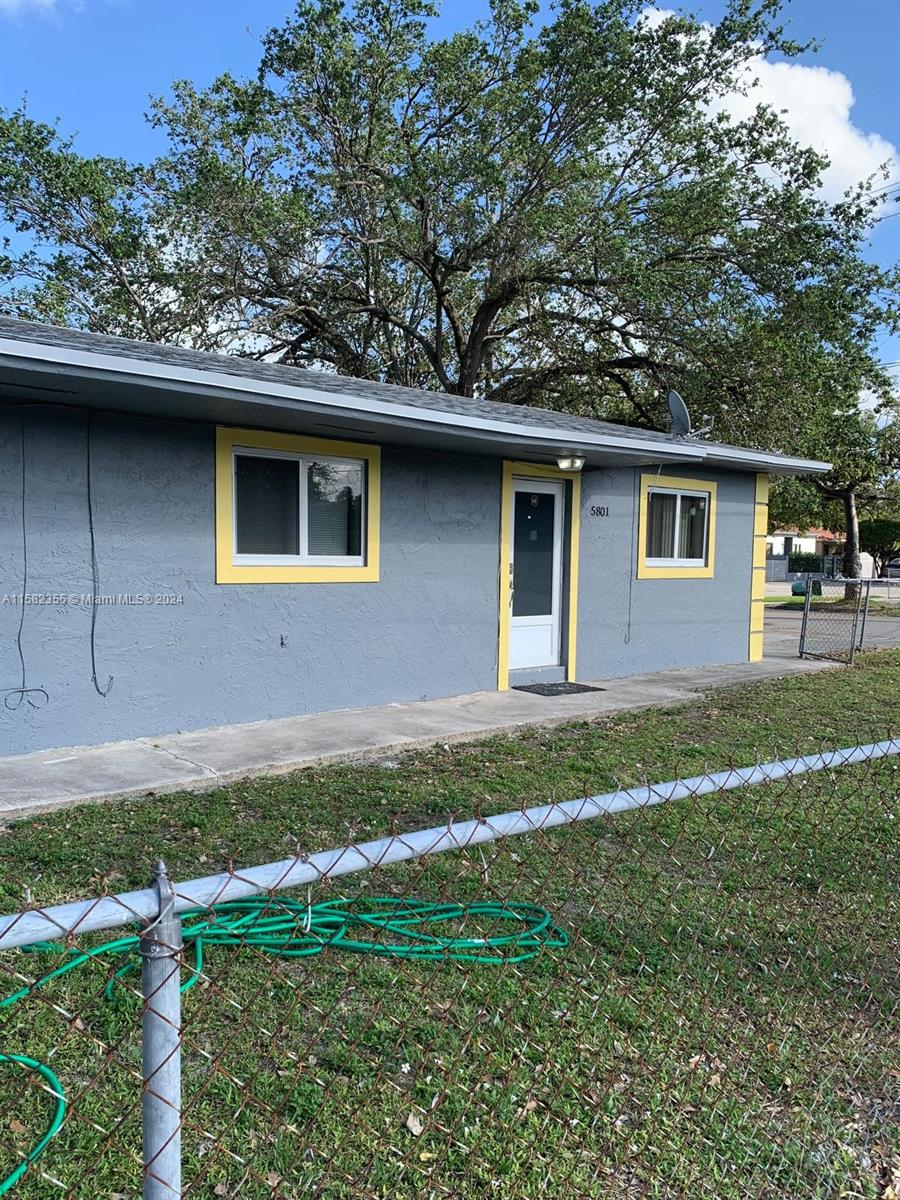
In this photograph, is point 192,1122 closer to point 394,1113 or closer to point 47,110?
point 394,1113

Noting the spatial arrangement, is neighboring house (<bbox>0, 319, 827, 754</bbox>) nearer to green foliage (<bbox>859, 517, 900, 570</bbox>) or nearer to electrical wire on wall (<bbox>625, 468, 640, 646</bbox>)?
electrical wire on wall (<bbox>625, 468, 640, 646</bbox>)

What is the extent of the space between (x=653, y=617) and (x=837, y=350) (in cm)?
881

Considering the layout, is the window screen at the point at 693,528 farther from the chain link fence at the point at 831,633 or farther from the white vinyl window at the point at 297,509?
the white vinyl window at the point at 297,509

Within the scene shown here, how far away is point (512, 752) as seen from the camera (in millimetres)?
7086

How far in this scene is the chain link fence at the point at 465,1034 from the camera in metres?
2.29

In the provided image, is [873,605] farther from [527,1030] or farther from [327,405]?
[527,1030]

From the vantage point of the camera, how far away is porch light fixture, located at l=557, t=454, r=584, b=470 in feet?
31.7

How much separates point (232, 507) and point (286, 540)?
0.67 m

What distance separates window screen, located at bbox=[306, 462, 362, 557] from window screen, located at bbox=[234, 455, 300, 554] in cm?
16

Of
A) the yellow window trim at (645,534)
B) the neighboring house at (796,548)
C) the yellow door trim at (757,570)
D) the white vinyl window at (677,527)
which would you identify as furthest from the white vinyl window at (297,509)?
the neighboring house at (796,548)

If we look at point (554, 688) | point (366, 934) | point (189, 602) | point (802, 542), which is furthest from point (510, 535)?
point (802, 542)

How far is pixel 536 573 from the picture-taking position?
1028cm

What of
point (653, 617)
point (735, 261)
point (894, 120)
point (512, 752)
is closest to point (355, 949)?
point (512, 752)

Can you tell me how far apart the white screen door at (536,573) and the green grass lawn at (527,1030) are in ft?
15.9
